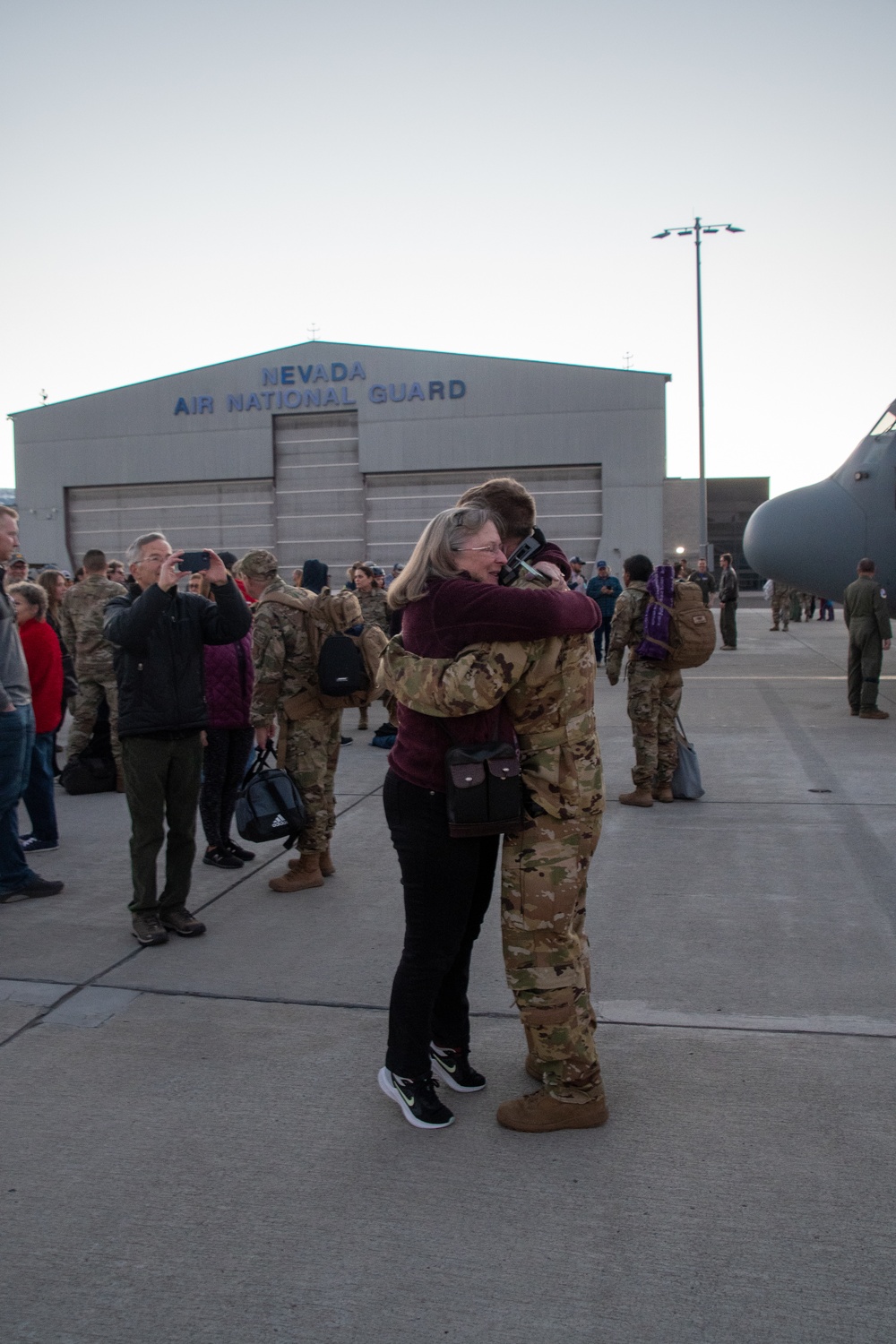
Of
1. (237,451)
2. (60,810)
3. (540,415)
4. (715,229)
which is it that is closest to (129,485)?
(237,451)

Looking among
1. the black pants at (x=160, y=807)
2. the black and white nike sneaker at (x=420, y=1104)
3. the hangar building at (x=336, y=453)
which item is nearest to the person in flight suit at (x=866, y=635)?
the black pants at (x=160, y=807)

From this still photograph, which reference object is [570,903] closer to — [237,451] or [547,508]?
[547,508]

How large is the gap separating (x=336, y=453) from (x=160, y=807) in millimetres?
32084

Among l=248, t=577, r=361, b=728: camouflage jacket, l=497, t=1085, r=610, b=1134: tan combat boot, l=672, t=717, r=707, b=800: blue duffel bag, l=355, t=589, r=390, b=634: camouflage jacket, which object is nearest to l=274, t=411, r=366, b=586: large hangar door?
l=355, t=589, r=390, b=634: camouflage jacket

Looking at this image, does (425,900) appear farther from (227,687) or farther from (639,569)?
(639,569)

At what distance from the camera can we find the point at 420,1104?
3020 millimetres

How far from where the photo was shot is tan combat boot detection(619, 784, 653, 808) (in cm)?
Result: 706

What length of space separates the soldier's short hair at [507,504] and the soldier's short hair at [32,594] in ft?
12.8

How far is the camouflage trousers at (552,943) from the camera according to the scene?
290cm

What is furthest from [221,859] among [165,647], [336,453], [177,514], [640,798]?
[177,514]

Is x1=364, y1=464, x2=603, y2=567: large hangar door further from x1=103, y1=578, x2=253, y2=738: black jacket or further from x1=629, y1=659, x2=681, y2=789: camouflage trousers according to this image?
x1=103, y1=578, x2=253, y2=738: black jacket

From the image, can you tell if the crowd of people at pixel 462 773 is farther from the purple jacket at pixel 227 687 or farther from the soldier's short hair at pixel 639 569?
the soldier's short hair at pixel 639 569

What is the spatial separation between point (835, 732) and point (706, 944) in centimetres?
611

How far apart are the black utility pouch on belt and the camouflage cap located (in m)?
3.23
